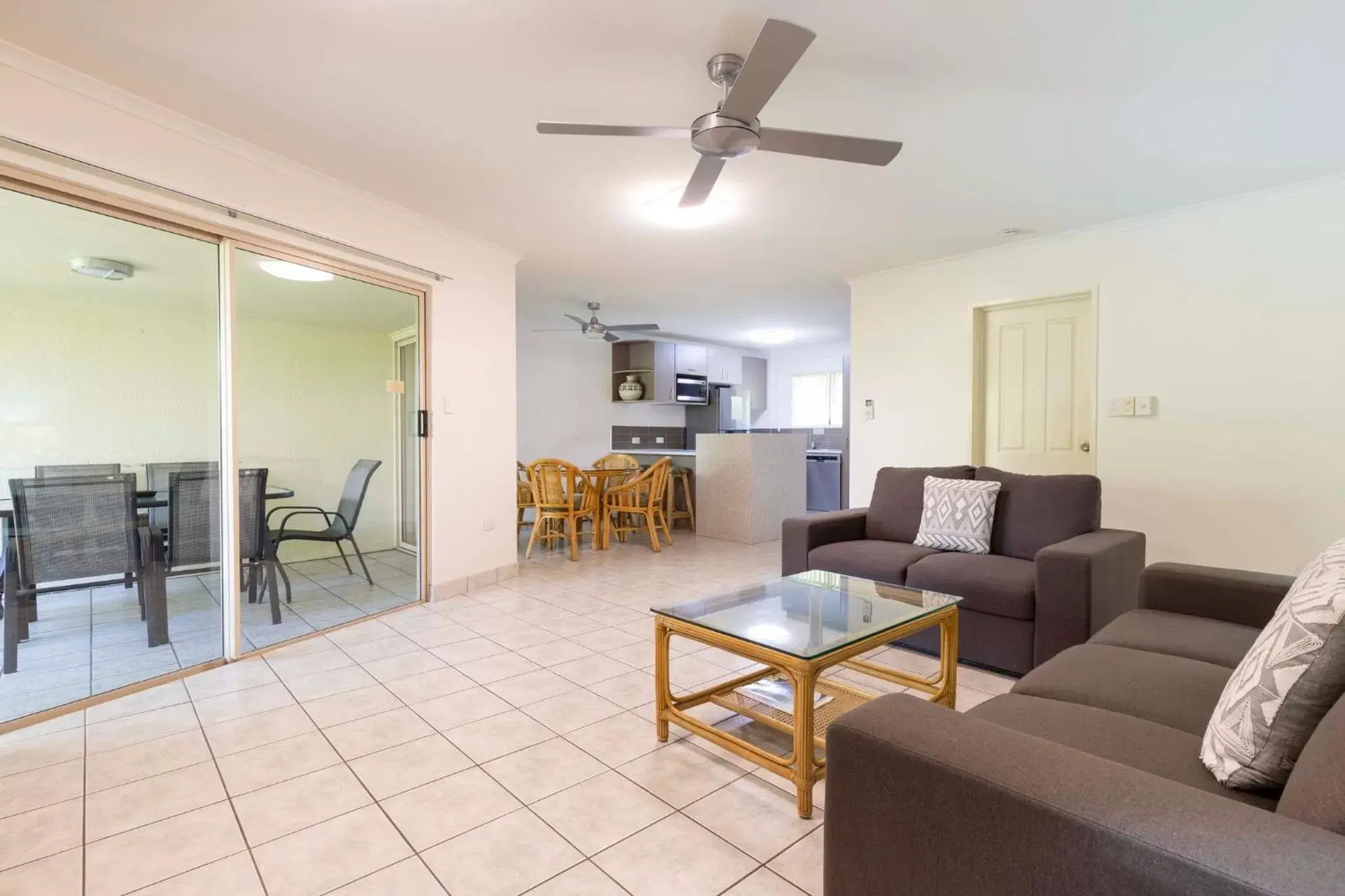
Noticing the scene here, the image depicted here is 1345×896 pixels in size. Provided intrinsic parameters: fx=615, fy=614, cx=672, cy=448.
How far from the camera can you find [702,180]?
2.47m

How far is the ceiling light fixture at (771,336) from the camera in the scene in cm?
769

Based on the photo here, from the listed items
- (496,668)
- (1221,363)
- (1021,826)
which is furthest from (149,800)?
(1221,363)

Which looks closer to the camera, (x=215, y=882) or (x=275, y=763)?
(x=215, y=882)

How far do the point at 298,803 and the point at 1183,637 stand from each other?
2615mm

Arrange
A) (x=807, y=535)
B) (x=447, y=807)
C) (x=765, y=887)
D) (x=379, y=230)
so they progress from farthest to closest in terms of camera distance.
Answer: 1. (x=379, y=230)
2. (x=807, y=535)
3. (x=447, y=807)
4. (x=765, y=887)

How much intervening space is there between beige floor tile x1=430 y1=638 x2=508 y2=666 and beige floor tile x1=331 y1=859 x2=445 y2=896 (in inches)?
53.8

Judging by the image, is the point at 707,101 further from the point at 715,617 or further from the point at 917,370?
the point at 917,370

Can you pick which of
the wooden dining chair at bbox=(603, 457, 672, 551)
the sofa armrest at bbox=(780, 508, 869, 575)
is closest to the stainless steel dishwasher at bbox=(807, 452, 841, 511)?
the wooden dining chair at bbox=(603, 457, 672, 551)

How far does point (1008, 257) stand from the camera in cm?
422

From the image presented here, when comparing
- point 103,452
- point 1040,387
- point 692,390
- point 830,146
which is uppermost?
point 830,146

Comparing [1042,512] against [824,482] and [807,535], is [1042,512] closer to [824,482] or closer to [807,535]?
[807,535]

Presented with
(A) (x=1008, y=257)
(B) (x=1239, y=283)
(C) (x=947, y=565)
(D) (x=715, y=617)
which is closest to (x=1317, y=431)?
(B) (x=1239, y=283)

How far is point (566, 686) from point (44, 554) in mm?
2092

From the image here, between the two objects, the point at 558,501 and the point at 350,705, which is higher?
the point at 558,501
